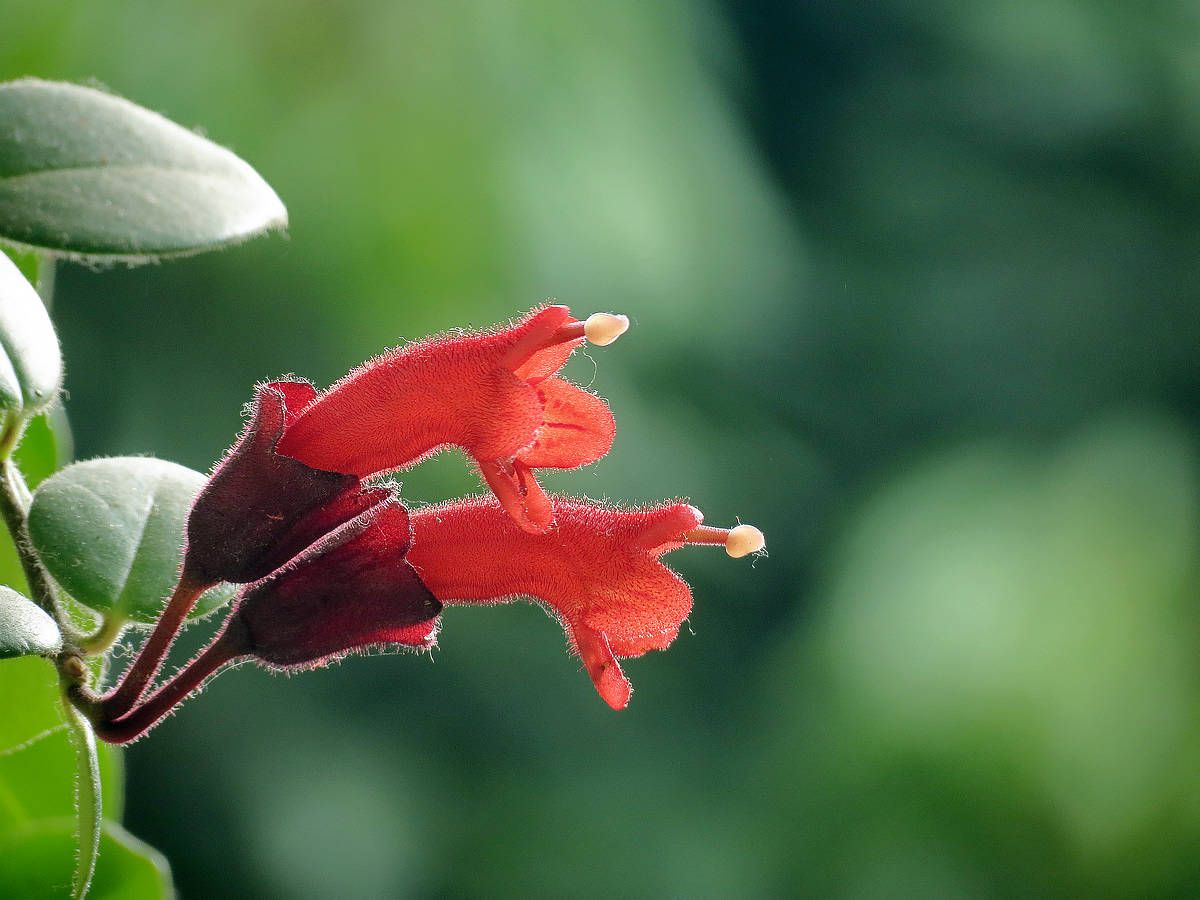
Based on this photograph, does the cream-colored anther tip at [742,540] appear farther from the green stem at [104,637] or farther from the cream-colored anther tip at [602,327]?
the green stem at [104,637]

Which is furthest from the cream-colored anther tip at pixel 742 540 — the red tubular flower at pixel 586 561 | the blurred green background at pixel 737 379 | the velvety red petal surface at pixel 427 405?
the blurred green background at pixel 737 379

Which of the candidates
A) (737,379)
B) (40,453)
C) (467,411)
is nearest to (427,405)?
(467,411)

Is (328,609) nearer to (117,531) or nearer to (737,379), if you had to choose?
(117,531)

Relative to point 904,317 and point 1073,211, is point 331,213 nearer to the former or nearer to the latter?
Result: point 904,317

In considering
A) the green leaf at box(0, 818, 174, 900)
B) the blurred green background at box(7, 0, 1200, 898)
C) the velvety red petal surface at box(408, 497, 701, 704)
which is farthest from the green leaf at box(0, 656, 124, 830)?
the blurred green background at box(7, 0, 1200, 898)

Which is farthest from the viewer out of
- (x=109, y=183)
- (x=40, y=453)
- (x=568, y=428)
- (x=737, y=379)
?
(x=737, y=379)

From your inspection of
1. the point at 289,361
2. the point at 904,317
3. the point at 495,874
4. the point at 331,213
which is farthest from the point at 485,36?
the point at 495,874
